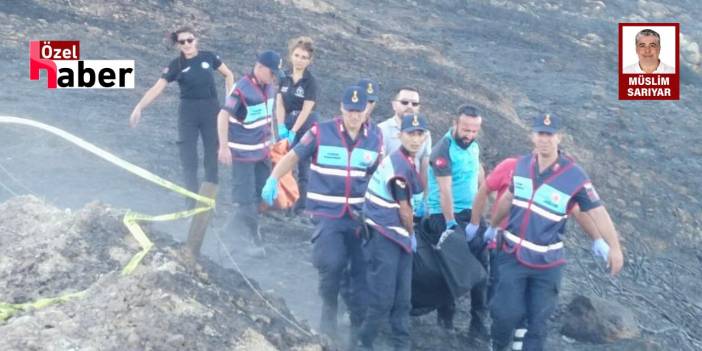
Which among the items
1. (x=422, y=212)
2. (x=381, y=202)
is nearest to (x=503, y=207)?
(x=422, y=212)

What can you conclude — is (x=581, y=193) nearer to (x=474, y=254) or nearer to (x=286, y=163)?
(x=474, y=254)

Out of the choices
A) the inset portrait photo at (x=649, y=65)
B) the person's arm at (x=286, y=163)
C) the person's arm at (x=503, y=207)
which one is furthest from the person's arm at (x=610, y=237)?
the inset portrait photo at (x=649, y=65)

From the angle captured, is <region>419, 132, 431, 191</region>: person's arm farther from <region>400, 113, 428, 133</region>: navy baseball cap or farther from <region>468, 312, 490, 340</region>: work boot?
<region>468, 312, 490, 340</region>: work boot

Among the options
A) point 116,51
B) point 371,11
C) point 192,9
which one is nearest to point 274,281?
point 116,51

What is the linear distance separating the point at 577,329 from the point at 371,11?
17.6 metres

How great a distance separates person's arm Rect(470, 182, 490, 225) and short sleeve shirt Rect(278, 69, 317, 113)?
8.16 ft

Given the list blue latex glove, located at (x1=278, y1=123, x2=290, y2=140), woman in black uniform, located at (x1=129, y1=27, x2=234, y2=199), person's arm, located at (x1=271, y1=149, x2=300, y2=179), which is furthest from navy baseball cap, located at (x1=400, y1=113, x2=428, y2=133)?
woman in black uniform, located at (x1=129, y1=27, x2=234, y2=199)

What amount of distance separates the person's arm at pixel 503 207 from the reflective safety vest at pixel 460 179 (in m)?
0.53

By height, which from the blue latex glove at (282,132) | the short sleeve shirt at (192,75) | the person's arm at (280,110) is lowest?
the blue latex glove at (282,132)

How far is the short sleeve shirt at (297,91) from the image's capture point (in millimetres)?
9297

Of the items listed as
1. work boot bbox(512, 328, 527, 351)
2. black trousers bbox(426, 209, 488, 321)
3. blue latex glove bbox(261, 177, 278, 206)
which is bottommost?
work boot bbox(512, 328, 527, 351)

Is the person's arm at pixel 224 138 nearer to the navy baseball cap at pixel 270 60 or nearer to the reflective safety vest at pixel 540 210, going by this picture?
the navy baseball cap at pixel 270 60

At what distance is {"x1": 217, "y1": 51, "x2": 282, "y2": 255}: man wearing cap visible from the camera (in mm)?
8352

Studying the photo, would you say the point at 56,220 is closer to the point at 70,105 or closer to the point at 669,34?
the point at 70,105
